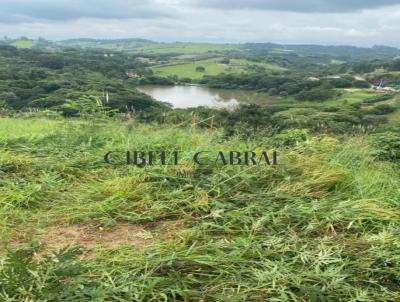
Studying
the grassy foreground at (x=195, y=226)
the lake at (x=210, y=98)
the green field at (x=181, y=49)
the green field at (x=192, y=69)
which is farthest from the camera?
the green field at (x=181, y=49)

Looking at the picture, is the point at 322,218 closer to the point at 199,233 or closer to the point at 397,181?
the point at 199,233

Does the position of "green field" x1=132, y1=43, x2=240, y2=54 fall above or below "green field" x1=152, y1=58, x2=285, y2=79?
above

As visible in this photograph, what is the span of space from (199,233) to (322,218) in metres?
0.86

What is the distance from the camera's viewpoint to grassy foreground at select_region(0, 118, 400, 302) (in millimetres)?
1951

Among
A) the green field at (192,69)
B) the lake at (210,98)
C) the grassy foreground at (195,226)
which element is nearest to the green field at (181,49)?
the green field at (192,69)

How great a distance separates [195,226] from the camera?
8.61ft

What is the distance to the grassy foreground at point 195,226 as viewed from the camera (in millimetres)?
A: 1951

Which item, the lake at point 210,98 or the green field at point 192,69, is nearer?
the lake at point 210,98

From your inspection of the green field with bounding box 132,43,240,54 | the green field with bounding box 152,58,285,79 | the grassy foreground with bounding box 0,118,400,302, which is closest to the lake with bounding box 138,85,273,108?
the grassy foreground with bounding box 0,118,400,302

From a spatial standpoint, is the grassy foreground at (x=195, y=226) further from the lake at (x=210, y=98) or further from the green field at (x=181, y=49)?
the green field at (x=181, y=49)

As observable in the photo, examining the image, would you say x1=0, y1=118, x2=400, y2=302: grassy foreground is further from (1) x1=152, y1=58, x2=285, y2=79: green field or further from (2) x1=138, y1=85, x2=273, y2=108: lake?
(1) x1=152, y1=58, x2=285, y2=79: green field

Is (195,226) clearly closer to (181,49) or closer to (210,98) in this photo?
(210,98)

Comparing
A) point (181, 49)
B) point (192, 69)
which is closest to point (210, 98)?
point (192, 69)

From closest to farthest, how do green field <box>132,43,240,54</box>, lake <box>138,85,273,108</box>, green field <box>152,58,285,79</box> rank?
1. lake <box>138,85,273,108</box>
2. green field <box>152,58,285,79</box>
3. green field <box>132,43,240,54</box>
